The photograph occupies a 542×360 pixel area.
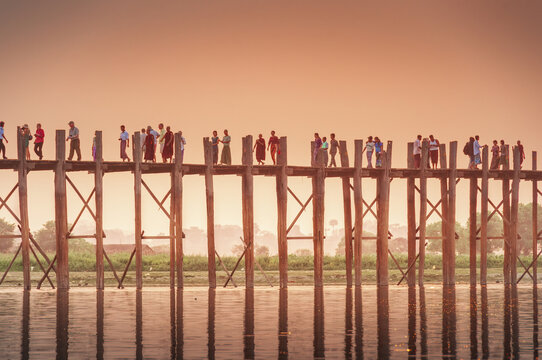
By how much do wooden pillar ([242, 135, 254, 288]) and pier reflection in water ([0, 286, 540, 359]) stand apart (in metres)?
3.46

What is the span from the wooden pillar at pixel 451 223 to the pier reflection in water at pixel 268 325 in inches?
282

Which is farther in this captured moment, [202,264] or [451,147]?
[202,264]

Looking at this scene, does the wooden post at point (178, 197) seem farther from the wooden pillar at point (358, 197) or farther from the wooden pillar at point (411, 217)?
the wooden pillar at point (411, 217)

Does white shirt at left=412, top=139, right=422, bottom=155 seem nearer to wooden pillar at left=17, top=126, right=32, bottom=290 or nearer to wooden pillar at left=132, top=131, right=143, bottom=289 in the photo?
wooden pillar at left=132, top=131, right=143, bottom=289

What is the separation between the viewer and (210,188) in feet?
126

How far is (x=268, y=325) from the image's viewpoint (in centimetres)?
2386

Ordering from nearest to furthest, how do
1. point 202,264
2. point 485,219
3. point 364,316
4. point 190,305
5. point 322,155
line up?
point 364,316 < point 190,305 < point 322,155 < point 485,219 < point 202,264

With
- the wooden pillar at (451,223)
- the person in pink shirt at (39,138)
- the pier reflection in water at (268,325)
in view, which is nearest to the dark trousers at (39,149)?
the person in pink shirt at (39,138)

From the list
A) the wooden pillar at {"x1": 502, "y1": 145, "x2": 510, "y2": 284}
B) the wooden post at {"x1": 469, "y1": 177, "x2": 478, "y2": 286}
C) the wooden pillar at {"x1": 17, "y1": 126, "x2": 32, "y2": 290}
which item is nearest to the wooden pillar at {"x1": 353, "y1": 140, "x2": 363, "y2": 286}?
the wooden post at {"x1": 469, "y1": 177, "x2": 478, "y2": 286}

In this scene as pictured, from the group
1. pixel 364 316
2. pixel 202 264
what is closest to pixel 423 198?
pixel 364 316

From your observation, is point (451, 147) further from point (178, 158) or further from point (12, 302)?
point (12, 302)

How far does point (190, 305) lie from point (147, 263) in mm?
38293

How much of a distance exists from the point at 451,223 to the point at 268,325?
21.0m

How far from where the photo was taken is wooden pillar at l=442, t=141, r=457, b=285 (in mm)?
42719
